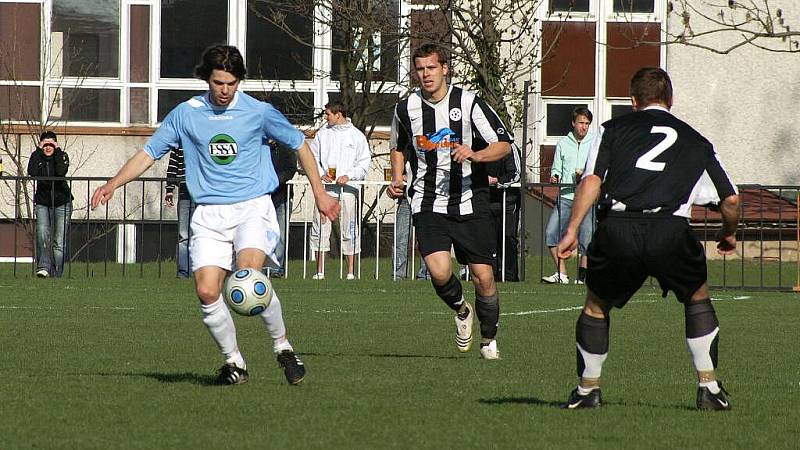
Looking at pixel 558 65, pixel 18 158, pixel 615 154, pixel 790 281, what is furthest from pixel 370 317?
pixel 558 65

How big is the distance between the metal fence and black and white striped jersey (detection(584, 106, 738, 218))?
10480 millimetres

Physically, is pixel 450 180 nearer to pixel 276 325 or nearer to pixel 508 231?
pixel 276 325

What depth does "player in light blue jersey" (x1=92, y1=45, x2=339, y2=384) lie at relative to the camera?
8.20m

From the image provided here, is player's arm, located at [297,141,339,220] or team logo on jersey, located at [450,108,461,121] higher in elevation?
team logo on jersey, located at [450,108,461,121]

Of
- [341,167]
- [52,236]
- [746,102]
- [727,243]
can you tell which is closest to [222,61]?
[727,243]

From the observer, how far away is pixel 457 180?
9.98 m

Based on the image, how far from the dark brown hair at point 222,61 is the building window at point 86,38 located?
18.4m

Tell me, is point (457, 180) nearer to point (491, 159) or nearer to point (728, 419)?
point (491, 159)

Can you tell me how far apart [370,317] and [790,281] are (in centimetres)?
863

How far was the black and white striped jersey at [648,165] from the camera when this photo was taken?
23.4ft

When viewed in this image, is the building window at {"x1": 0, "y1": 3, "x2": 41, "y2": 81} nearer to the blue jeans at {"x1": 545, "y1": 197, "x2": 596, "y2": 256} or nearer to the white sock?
the blue jeans at {"x1": 545, "y1": 197, "x2": 596, "y2": 256}

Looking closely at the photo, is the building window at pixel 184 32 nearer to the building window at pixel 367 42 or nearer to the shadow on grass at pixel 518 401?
the building window at pixel 367 42

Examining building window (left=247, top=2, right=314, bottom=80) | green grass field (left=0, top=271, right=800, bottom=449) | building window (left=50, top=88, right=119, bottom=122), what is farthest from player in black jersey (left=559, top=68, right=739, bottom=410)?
building window (left=50, top=88, right=119, bottom=122)

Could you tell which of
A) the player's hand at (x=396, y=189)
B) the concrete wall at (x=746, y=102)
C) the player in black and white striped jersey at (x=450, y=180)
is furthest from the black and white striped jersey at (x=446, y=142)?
the concrete wall at (x=746, y=102)
